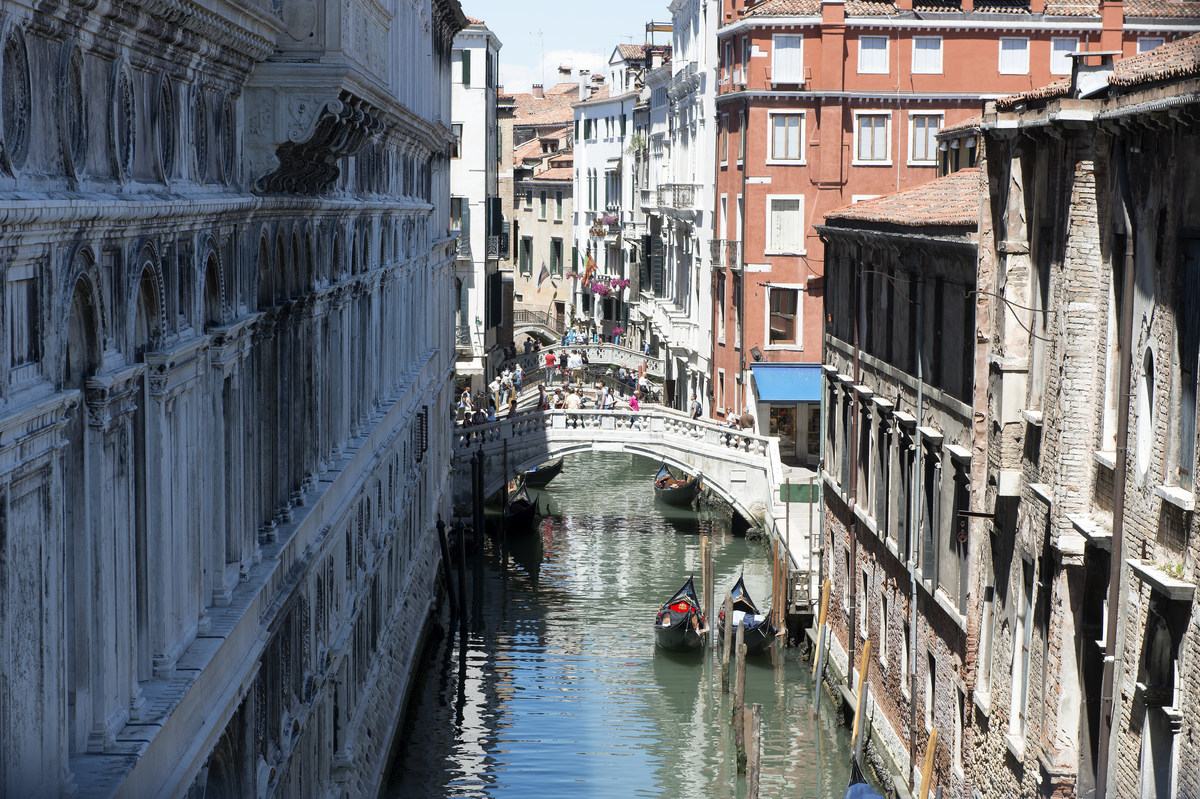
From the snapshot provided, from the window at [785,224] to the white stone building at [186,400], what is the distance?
1763 centimetres

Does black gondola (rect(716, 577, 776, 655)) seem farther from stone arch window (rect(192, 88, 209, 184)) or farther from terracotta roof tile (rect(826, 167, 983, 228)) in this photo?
stone arch window (rect(192, 88, 209, 184))

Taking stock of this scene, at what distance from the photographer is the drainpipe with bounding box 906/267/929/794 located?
1709 cm

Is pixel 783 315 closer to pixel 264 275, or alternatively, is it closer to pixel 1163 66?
pixel 264 275

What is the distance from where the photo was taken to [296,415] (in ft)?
45.1

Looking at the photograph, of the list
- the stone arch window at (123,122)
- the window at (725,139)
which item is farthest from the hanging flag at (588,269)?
the stone arch window at (123,122)

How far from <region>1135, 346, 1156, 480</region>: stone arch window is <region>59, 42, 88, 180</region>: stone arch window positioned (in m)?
6.66

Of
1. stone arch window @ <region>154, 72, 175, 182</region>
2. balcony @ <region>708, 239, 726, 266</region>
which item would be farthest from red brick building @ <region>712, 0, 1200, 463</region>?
stone arch window @ <region>154, 72, 175, 182</region>

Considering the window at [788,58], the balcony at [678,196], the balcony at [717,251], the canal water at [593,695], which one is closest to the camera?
the canal water at [593,695]

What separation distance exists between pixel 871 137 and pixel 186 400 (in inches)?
1048

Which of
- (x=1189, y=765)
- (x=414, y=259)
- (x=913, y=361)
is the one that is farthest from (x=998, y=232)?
(x=414, y=259)

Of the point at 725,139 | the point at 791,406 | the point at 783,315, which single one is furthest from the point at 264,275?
the point at 725,139

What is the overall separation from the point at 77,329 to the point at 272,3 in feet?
16.3

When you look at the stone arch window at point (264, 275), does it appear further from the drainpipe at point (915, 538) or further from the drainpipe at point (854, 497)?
the drainpipe at point (854, 497)

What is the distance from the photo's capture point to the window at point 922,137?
1347 inches
